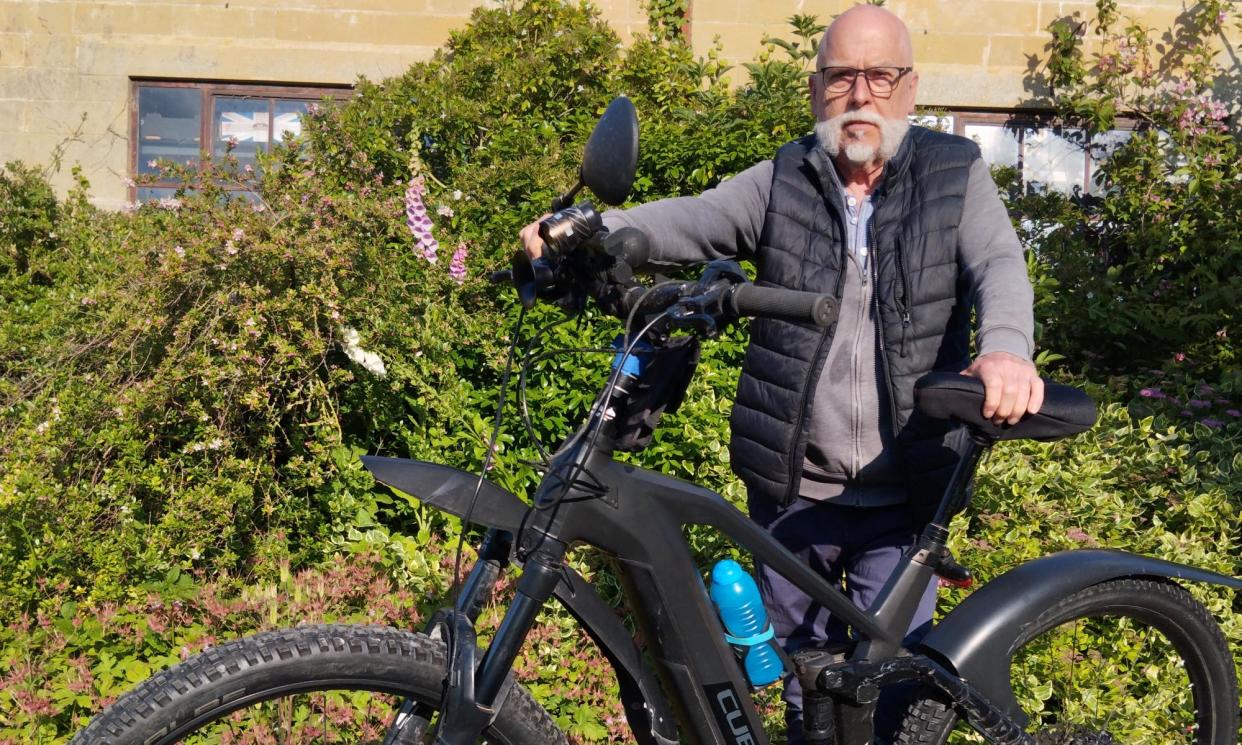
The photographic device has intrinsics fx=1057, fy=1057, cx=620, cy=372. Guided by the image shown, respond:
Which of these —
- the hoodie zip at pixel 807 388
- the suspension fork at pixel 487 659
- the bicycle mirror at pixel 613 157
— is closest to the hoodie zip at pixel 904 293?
the hoodie zip at pixel 807 388

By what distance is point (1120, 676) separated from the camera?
3.29 m

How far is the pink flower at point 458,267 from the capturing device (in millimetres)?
4605

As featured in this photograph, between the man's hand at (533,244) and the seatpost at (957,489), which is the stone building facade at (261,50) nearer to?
the seatpost at (957,489)

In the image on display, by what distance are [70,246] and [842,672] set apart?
551 cm

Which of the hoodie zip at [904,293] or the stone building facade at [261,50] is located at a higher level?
the stone building facade at [261,50]

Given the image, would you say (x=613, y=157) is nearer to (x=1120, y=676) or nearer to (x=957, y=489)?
(x=957, y=489)

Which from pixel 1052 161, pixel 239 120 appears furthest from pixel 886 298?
pixel 239 120

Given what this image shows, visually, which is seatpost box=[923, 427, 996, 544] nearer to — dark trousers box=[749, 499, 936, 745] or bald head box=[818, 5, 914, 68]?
dark trousers box=[749, 499, 936, 745]

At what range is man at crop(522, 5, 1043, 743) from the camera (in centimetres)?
230

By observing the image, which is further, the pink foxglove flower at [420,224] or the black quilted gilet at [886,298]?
the pink foxglove flower at [420,224]

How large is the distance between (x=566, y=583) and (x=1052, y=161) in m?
6.28

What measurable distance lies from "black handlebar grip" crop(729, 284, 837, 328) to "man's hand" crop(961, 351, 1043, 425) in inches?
16.9

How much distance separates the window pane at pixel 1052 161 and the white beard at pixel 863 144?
203 inches

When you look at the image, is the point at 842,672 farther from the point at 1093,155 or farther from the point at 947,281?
the point at 1093,155
